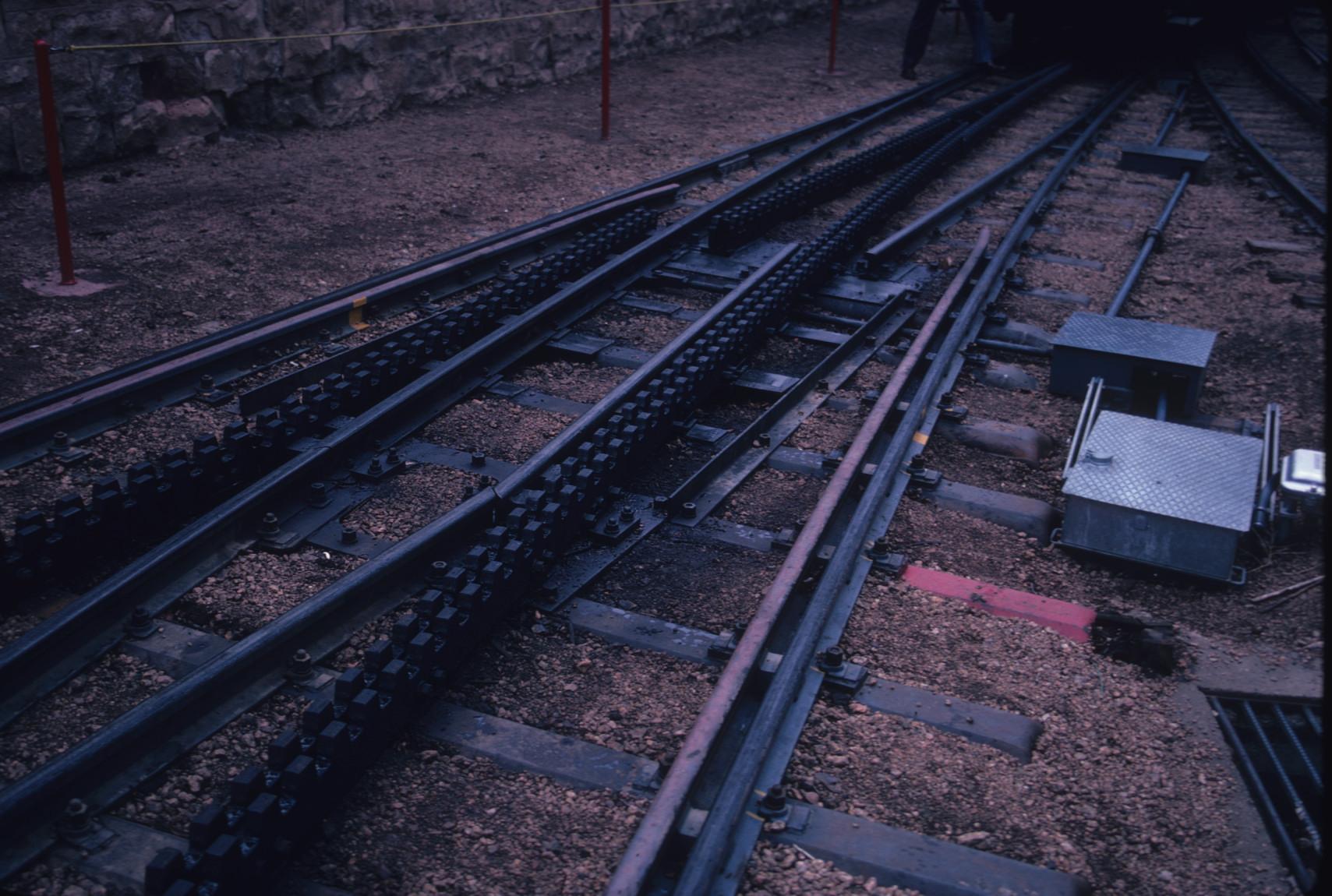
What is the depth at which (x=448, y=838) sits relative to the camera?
129 inches

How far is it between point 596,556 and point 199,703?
1.63 metres

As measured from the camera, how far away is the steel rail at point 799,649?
309cm

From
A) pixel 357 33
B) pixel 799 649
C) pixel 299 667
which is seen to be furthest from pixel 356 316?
pixel 357 33

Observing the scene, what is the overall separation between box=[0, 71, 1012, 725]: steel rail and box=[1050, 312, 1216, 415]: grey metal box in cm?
286

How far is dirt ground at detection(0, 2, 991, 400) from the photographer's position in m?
6.93

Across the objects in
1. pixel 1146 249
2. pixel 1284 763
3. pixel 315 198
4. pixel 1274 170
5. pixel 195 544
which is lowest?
pixel 1284 763

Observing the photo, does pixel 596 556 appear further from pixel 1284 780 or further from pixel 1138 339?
pixel 1138 339

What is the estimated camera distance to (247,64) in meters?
11.1

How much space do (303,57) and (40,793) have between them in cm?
1001

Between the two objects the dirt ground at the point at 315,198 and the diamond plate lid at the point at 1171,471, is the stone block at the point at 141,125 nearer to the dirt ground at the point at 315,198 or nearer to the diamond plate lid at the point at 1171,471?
the dirt ground at the point at 315,198

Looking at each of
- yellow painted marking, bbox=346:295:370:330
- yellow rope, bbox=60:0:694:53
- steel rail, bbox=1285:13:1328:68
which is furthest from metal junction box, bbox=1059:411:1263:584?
steel rail, bbox=1285:13:1328:68

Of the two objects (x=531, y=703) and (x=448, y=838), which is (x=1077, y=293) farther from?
(x=448, y=838)

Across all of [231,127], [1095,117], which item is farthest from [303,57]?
[1095,117]

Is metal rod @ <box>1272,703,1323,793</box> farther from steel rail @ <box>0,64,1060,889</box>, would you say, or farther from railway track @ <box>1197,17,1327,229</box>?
railway track @ <box>1197,17,1327,229</box>
